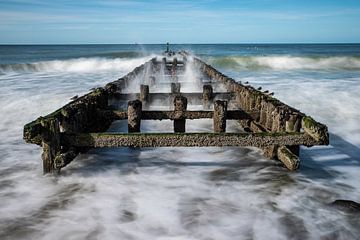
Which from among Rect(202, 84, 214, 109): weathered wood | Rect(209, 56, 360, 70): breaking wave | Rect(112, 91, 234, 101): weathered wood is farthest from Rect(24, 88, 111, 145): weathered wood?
Rect(209, 56, 360, 70): breaking wave

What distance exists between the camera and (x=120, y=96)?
8.07 m

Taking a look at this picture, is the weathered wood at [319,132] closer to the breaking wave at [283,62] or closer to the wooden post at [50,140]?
the wooden post at [50,140]

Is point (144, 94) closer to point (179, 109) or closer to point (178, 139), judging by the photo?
point (179, 109)

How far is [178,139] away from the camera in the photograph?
170 inches

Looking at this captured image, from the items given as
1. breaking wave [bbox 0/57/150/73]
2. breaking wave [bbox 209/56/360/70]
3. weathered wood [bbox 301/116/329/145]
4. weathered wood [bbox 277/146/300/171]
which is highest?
weathered wood [bbox 301/116/329/145]

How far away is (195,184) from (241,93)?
3.10 m

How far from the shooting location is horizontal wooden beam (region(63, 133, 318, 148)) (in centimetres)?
432

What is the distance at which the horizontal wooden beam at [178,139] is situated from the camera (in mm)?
4320

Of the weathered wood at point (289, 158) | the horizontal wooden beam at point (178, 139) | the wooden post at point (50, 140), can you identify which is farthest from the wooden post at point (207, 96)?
the wooden post at point (50, 140)

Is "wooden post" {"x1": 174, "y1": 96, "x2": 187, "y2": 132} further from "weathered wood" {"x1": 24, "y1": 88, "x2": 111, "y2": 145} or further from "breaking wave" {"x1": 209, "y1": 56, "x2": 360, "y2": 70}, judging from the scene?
"breaking wave" {"x1": 209, "y1": 56, "x2": 360, "y2": 70}

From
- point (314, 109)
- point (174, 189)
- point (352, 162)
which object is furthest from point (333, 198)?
point (314, 109)

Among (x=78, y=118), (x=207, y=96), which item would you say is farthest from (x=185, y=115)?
(x=207, y=96)

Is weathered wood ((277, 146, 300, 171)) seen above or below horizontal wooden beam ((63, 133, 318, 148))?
below

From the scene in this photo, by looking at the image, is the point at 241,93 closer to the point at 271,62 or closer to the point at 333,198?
the point at 333,198
